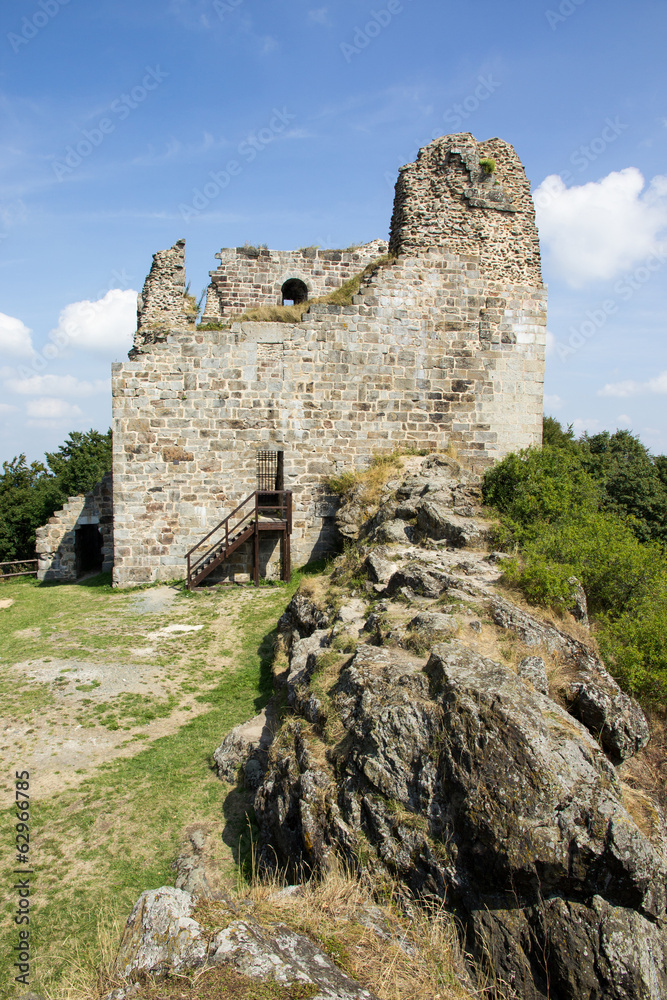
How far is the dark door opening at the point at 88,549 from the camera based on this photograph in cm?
1617

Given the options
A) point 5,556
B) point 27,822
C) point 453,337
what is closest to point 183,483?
point 453,337

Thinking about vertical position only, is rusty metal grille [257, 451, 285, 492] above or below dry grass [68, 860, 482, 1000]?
above

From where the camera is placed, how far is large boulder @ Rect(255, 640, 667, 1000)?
11.9 feet

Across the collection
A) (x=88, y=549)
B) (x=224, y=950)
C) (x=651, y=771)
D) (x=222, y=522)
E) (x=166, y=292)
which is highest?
(x=166, y=292)

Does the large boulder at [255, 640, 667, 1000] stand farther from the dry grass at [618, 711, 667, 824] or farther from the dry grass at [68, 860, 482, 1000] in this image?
the dry grass at [618, 711, 667, 824]

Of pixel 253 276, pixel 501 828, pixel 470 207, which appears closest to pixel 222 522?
pixel 253 276

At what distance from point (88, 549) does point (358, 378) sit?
9347mm

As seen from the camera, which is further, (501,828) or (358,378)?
(358,378)

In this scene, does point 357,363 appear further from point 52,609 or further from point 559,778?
point 559,778

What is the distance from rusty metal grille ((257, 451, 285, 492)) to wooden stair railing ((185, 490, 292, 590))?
1.61 feet

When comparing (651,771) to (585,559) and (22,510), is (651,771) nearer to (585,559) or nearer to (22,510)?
(585,559)

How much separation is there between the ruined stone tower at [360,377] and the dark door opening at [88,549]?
4011 millimetres

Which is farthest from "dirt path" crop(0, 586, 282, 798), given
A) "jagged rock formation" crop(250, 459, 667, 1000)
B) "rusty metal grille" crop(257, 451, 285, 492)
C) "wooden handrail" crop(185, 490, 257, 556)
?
"rusty metal grille" crop(257, 451, 285, 492)

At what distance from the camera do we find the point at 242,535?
12.4 metres
